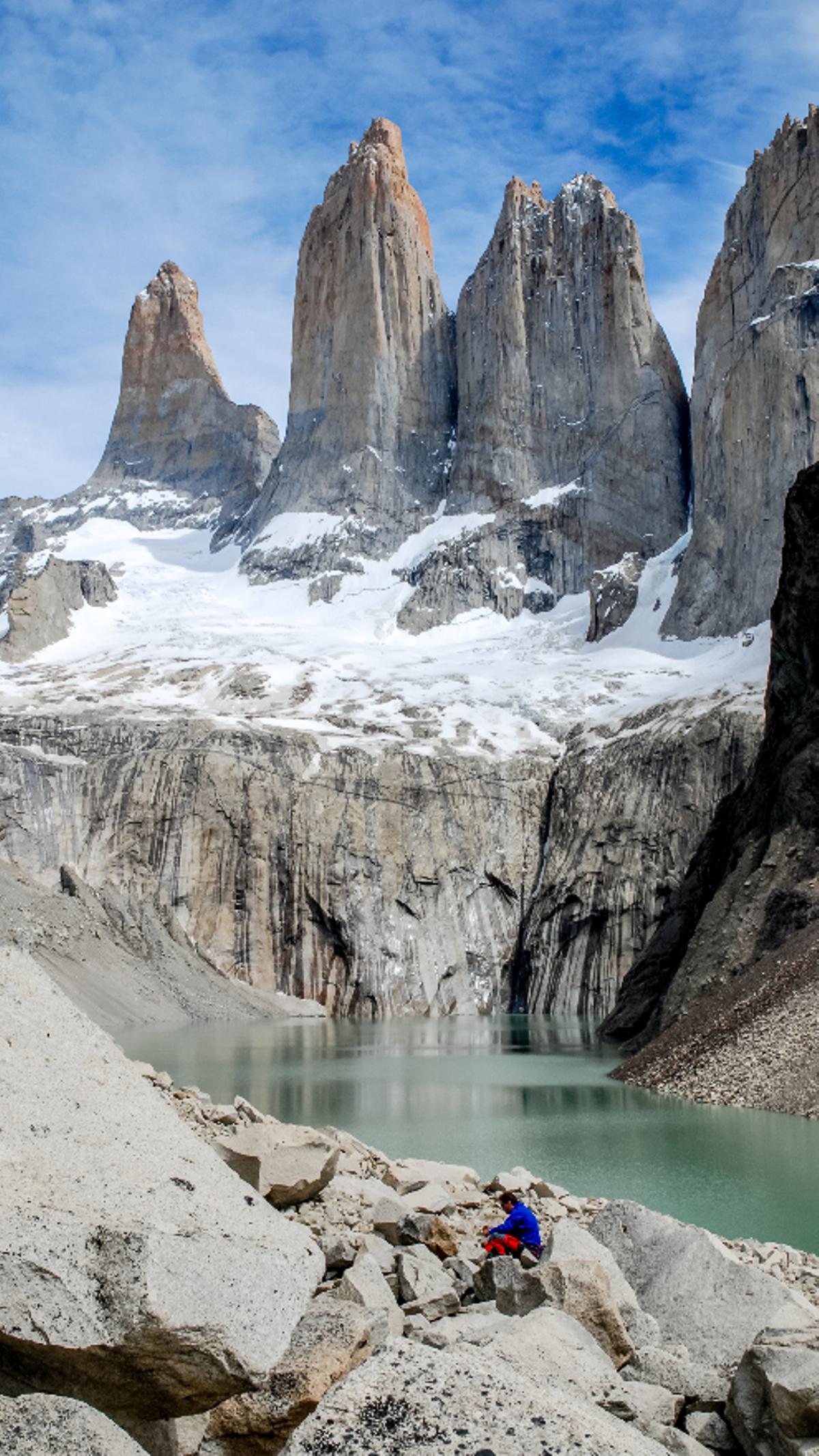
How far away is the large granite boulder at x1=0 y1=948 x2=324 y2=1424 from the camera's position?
482 cm

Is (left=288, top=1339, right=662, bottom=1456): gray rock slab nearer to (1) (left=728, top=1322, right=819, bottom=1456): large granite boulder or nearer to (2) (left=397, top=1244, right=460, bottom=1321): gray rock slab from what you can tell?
(1) (left=728, top=1322, right=819, bottom=1456): large granite boulder

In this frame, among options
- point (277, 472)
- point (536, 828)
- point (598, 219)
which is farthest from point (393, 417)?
point (536, 828)

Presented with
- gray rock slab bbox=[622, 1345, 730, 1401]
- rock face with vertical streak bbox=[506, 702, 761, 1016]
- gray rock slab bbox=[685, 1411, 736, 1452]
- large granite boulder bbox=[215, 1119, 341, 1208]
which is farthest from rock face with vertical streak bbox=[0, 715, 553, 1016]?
gray rock slab bbox=[685, 1411, 736, 1452]

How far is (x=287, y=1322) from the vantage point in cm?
542

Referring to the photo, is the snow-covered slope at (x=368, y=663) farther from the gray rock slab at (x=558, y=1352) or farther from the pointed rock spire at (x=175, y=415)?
the gray rock slab at (x=558, y=1352)

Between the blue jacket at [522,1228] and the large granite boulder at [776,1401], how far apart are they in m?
3.22

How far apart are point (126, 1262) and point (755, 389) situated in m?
96.0

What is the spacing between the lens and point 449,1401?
14.0 ft

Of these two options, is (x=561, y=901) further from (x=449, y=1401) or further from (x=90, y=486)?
(x=90, y=486)

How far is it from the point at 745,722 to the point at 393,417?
69.2m

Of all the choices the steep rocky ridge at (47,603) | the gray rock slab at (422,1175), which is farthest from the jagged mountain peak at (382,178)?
the gray rock slab at (422,1175)

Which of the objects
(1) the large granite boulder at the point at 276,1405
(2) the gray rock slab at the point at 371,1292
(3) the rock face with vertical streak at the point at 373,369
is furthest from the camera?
(3) the rock face with vertical streak at the point at 373,369

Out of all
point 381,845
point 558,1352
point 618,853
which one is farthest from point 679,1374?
point 381,845

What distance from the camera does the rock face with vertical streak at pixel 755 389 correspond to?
89.9 m
